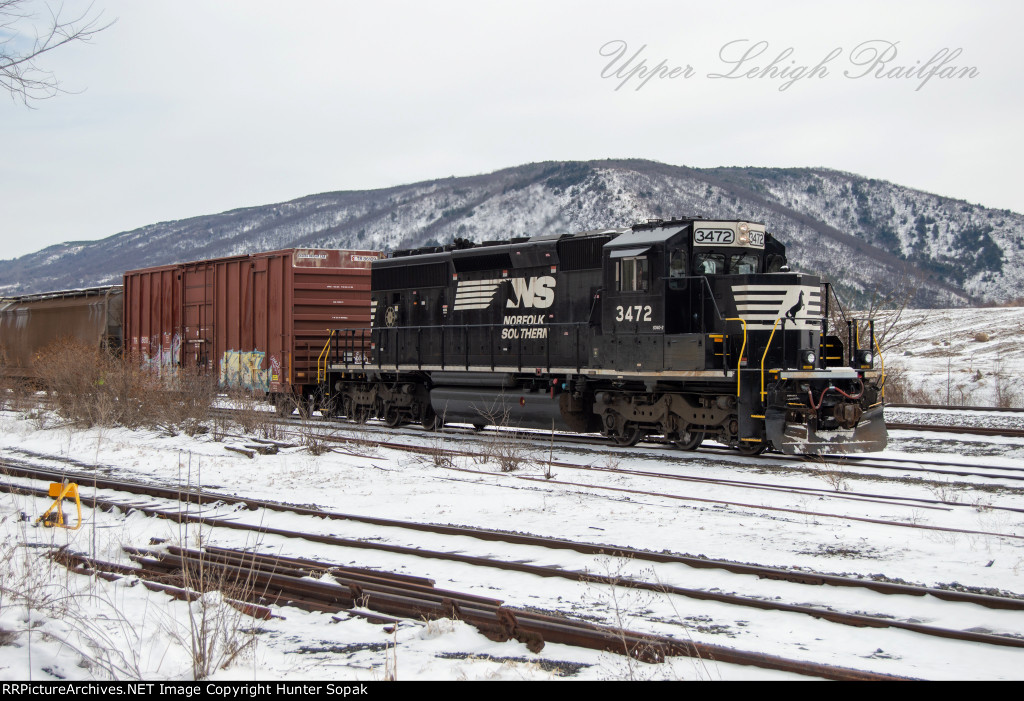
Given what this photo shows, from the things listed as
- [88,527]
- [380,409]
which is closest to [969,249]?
[380,409]

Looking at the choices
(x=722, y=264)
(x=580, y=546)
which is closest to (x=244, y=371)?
(x=722, y=264)

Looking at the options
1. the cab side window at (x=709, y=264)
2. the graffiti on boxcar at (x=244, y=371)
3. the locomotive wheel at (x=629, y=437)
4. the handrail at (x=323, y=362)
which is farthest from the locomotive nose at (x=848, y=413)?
the graffiti on boxcar at (x=244, y=371)

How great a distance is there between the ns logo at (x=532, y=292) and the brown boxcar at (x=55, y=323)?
1391 cm

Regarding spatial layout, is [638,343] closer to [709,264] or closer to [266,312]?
[709,264]

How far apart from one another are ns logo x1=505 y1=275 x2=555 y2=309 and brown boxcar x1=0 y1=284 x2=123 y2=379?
13.9m

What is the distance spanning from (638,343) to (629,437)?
177 cm

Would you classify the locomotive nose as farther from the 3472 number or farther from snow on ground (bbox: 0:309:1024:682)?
the 3472 number

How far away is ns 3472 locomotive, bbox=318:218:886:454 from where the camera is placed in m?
12.4

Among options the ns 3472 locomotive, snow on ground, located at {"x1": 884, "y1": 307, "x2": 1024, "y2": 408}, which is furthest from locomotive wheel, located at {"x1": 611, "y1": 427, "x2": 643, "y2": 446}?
snow on ground, located at {"x1": 884, "y1": 307, "x2": 1024, "y2": 408}

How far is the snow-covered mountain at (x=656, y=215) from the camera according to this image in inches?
4449

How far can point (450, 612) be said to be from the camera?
5145mm

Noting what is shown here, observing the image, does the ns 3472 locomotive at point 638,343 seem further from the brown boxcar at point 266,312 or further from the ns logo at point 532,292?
the brown boxcar at point 266,312

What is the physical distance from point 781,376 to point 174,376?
11961mm

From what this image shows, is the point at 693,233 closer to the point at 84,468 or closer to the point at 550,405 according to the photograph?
the point at 550,405
